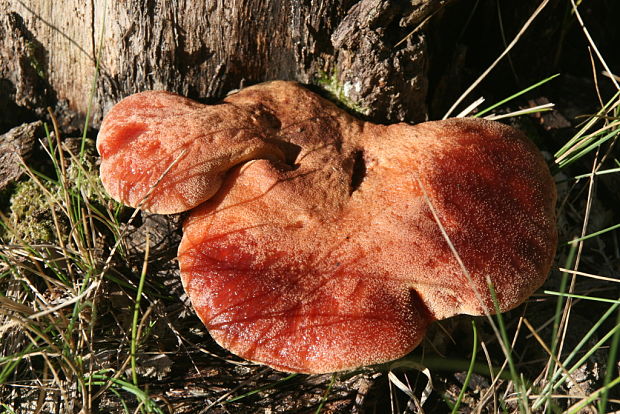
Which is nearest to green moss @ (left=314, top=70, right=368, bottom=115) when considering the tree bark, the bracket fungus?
the tree bark

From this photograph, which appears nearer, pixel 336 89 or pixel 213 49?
pixel 213 49

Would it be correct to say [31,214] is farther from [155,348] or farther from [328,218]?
[328,218]

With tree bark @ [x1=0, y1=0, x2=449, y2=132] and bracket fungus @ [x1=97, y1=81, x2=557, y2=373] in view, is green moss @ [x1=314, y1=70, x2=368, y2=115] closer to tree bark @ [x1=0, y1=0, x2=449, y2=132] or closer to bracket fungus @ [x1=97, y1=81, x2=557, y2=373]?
tree bark @ [x1=0, y1=0, x2=449, y2=132]

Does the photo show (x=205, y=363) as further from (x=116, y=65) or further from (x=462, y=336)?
(x=116, y=65)

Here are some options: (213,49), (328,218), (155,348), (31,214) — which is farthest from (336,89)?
(31,214)

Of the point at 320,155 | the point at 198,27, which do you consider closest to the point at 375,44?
the point at 320,155

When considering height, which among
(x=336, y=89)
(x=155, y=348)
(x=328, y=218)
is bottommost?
(x=155, y=348)
